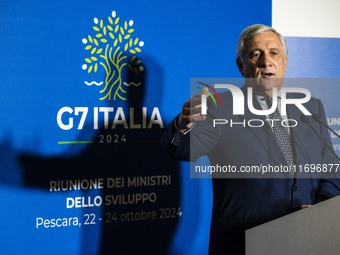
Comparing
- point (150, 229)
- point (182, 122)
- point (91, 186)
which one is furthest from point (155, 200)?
point (182, 122)

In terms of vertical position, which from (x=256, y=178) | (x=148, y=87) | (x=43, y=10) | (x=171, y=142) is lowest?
(x=256, y=178)

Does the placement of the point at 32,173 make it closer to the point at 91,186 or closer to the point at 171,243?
the point at 91,186

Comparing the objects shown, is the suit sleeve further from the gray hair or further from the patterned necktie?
the gray hair

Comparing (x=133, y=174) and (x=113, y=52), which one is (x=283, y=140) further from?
(x=113, y=52)

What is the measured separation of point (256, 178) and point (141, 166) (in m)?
0.70

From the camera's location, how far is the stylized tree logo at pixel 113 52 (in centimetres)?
273

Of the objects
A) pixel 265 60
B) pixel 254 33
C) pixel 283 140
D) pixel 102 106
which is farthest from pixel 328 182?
pixel 102 106

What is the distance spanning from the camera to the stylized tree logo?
2.73 meters

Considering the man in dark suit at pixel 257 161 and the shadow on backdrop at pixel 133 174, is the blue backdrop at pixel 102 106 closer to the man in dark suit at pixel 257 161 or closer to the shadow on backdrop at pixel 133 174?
the shadow on backdrop at pixel 133 174

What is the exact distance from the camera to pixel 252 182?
99.3 inches

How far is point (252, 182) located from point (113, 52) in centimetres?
102

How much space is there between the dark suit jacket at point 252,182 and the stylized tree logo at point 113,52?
571mm

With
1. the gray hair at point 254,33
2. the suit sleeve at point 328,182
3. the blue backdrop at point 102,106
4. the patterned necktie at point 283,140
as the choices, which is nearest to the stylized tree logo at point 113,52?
the blue backdrop at point 102,106

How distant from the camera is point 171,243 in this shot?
3.00 meters
